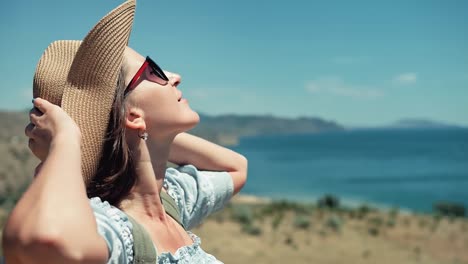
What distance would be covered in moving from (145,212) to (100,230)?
0.38 m

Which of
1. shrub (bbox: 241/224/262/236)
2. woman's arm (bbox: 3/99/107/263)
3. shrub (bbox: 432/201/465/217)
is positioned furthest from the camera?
shrub (bbox: 432/201/465/217)

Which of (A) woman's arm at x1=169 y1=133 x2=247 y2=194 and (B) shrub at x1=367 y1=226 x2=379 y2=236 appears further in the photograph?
(B) shrub at x1=367 y1=226 x2=379 y2=236

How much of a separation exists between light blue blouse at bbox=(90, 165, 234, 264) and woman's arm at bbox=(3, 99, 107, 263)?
0.14 meters

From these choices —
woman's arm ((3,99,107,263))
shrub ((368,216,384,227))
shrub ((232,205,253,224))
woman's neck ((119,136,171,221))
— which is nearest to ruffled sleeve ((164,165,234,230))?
woman's neck ((119,136,171,221))

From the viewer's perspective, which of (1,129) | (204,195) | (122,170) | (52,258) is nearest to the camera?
(52,258)

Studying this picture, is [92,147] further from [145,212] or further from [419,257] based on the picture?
[419,257]

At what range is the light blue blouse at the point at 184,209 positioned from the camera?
1469 millimetres

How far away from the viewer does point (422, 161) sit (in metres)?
103

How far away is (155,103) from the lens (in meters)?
1.80

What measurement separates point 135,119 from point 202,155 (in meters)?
0.65

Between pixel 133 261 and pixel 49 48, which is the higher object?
pixel 49 48

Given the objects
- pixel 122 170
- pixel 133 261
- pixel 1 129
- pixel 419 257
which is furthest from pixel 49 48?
pixel 1 129

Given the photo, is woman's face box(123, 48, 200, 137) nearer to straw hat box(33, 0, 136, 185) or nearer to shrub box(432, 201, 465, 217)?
straw hat box(33, 0, 136, 185)

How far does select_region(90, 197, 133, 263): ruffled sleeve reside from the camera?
4.70 feet
